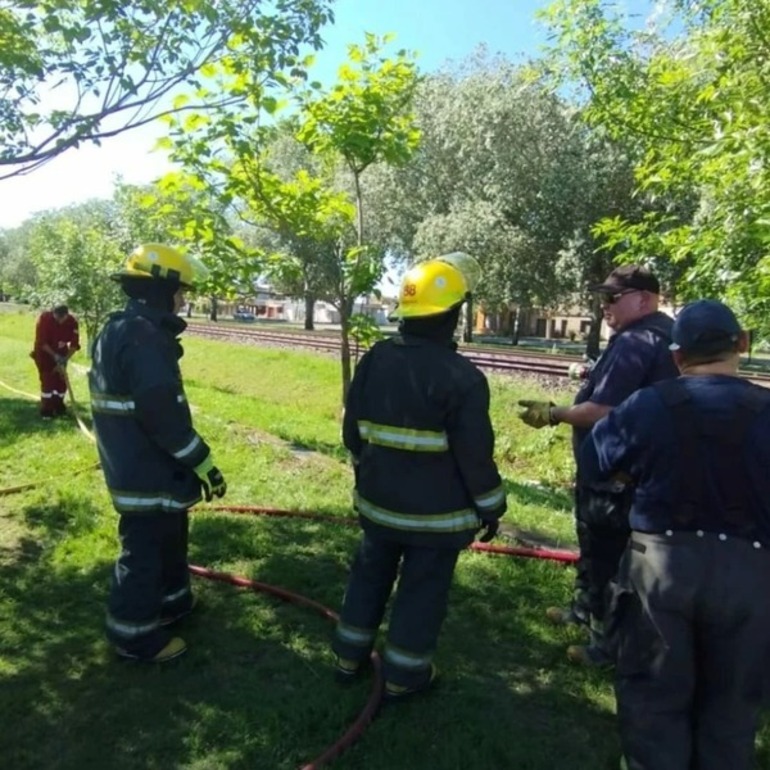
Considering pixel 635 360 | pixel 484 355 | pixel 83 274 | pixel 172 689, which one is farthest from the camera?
pixel 484 355

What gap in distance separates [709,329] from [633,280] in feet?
3.63

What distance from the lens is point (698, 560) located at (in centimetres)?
240

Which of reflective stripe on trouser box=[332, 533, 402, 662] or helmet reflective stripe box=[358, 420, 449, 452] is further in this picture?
reflective stripe on trouser box=[332, 533, 402, 662]

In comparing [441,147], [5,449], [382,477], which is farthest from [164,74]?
[441,147]

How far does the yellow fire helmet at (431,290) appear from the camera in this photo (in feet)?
10.3

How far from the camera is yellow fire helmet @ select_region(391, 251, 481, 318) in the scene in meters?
3.14

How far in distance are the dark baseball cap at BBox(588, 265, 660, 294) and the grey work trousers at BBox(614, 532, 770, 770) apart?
1.49 metres

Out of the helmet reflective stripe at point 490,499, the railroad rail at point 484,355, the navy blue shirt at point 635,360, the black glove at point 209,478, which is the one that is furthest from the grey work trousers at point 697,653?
the railroad rail at point 484,355

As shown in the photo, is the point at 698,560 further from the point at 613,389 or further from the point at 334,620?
the point at 334,620

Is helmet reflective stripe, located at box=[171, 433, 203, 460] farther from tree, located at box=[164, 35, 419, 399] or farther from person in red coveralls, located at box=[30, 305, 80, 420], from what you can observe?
person in red coveralls, located at box=[30, 305, 80, 420]

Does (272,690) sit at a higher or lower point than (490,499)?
lower

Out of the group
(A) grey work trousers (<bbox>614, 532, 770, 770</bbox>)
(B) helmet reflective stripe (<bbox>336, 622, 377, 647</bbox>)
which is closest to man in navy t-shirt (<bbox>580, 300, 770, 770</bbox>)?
(A) grey work trousers (<bbox>614, 532, 770, 770</bbox>)

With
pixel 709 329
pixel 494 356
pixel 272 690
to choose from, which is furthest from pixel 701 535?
pixel 494 356

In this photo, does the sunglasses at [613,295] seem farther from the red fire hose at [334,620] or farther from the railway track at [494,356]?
the railway track at [494,356]
